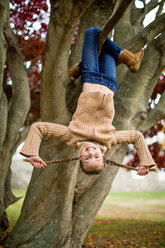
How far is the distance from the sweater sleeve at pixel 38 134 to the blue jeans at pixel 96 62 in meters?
0.82

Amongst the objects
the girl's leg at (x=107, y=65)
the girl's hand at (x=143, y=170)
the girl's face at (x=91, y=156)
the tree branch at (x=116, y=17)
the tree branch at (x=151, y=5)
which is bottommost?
the girl's hand at (x=143, y=170)

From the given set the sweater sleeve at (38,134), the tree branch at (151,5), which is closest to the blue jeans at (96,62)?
the sweater sleeve at (38,134)

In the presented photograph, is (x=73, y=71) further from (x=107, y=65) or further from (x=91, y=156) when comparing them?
(x=91, y=156)

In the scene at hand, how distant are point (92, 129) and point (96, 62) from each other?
1013 mm

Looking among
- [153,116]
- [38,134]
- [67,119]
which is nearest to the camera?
[38,134]

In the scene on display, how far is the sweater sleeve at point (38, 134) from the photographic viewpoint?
2.88 m

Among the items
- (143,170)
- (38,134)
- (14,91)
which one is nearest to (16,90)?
(14,91)

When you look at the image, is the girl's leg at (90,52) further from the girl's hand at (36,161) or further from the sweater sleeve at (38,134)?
the girl's hand at (36,161)

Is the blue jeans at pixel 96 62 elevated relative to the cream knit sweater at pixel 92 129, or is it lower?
elevated

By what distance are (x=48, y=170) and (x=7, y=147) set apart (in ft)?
5.88

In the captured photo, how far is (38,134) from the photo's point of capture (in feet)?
9.77

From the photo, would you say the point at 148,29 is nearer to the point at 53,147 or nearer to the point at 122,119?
the point at 122,119

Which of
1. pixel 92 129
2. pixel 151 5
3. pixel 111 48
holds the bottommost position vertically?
pixel 92 129

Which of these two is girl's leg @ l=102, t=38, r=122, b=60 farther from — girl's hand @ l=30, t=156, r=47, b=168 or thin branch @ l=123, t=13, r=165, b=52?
girl's hand @ l=30, t=156, r=47, b=168
